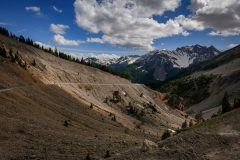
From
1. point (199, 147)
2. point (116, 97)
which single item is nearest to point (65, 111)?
point (199, 147)

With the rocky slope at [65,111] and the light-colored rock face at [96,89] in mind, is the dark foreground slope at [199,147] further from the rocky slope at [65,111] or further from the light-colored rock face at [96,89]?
the light-colored rock face at [96,89]

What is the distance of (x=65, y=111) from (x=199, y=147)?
4485cm

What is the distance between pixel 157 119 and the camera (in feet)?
391

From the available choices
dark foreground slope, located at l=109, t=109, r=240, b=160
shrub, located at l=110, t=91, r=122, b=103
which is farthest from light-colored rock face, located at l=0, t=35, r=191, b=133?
dark foreground slope, located at l=109, t=109, r=240, b=160

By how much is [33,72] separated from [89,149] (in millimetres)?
65509

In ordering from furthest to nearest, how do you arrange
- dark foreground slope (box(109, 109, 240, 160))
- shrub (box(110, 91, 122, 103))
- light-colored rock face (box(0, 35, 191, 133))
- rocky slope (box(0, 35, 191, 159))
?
shrub (box(110, 91, 122, 103)) → light-colored rock face (box(0, 35, 191, 133)) → rocky slope (box(0, 35, 191, 159)) → dark foreground slope (box(109, 109, 240, 160))

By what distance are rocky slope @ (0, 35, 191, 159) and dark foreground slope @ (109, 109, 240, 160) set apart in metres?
8.17

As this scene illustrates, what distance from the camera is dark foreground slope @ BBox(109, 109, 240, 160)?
30442mm

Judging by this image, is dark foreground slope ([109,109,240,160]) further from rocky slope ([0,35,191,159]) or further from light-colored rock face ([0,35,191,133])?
light-colored rock face ([0,35,191,133])

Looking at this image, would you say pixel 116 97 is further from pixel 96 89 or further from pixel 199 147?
pixel 199 147

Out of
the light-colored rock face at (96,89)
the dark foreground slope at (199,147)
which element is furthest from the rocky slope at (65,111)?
the dark foreground slope at (199,147)

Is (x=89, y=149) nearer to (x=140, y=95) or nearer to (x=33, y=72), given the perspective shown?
(x=33, y=72)

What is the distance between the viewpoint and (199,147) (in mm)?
32094

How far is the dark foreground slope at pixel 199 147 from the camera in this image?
3044 centimetres
